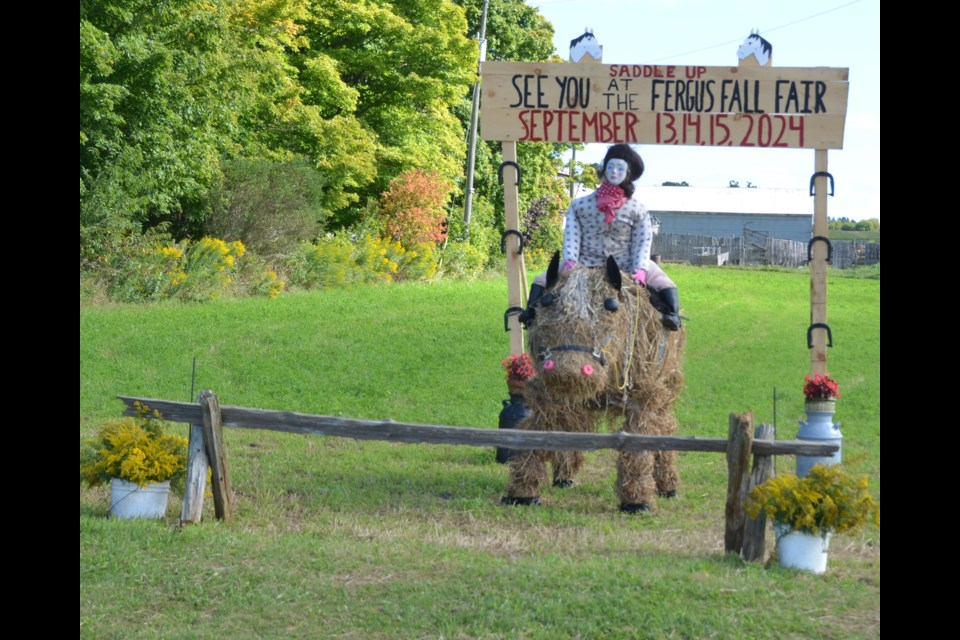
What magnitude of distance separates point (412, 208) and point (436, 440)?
71.0 feet

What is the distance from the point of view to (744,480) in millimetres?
6875

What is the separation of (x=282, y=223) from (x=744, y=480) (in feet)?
60.2

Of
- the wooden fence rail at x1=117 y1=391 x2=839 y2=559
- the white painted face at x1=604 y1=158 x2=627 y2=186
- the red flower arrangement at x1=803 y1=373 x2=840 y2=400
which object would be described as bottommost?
the wooden fence rail at x1=117 y1=391 x2=839 y2=559

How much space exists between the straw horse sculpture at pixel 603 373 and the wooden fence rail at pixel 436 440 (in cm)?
49

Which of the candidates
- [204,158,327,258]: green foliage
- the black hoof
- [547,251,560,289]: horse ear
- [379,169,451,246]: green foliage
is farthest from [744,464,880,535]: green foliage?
[379,169,451,246]: green foliage

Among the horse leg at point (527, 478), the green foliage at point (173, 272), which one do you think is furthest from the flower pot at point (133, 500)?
the green foliage at point (173, 272)

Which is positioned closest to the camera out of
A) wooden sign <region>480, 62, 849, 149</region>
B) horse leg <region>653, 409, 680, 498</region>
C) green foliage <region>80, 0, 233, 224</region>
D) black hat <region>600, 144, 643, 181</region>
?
black hat <region>600, 144, 643, 181</region>

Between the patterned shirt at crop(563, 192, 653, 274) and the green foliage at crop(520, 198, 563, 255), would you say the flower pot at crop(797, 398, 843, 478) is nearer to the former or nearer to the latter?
the patterned shirt at crop(563, 192, 653, 274)

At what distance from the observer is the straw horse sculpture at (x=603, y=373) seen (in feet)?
25.3

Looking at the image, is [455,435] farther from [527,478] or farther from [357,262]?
[357,262]

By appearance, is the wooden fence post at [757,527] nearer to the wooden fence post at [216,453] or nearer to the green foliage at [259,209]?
the wooden fence post at [216,453]

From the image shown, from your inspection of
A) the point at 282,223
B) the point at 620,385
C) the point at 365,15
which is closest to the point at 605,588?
the point at 620,385

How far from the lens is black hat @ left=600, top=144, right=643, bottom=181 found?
8805 millimetres

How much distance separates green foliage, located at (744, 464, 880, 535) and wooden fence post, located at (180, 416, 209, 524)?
404 cm
